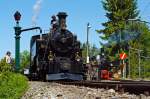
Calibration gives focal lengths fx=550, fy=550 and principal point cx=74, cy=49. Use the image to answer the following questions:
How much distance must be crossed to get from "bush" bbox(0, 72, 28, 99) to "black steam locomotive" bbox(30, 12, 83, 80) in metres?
10.2

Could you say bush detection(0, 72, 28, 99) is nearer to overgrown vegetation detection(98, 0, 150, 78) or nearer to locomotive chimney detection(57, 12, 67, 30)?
locomotive chimney detection(57, 12, 67, 30)

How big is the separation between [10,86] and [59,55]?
1385 centimetres

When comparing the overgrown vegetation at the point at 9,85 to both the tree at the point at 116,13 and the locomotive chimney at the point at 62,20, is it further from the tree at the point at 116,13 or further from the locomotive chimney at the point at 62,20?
the tree at the point at 116,13

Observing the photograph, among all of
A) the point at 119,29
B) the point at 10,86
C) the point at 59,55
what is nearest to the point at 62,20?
the point at 59,55

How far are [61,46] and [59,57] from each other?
82 cm

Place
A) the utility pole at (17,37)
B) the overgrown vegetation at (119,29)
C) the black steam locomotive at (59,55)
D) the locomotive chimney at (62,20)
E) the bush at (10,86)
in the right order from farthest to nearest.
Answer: the overgrown vegetation at (119,29) < the utility pole at (17,37) < the locomotive chimney at (62,20) < the black steam locomotive at (59,55) < the bush at (10,86)

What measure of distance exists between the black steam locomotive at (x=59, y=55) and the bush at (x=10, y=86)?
10.2 meters

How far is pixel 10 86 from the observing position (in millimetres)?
17125

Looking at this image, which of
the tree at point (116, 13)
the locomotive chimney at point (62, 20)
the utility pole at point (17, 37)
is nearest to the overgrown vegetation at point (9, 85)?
the locomotive chimney at point (62, 20)

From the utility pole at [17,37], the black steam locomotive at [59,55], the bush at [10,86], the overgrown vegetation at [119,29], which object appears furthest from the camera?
the overgrown vegetation at [119,29]

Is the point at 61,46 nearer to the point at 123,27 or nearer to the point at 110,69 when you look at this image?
the point at 110,69

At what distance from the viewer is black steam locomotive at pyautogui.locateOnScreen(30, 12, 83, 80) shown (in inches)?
1163

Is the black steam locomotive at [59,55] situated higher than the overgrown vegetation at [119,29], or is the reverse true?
the overgrown vegetation at [119,29]

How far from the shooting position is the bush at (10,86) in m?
16.0
